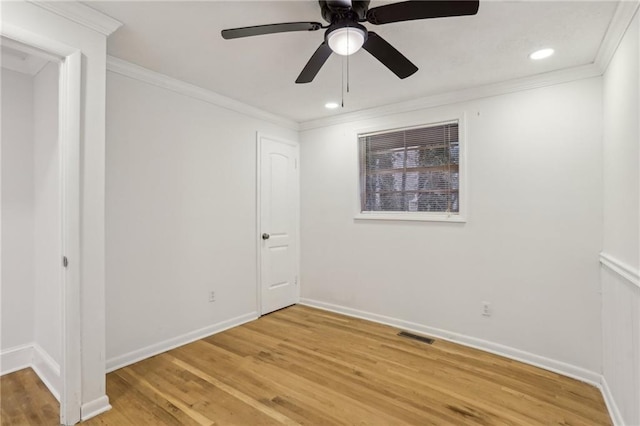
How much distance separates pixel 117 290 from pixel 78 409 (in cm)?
89

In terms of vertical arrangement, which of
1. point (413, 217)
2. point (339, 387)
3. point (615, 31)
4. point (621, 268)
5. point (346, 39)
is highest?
point (615, 31)

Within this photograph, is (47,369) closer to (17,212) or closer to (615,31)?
(17,212)

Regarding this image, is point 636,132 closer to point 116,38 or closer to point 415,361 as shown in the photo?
point 415,361

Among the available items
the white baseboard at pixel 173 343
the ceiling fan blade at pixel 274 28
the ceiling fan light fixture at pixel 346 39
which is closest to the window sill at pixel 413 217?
the white baseboard at pixel 173 343

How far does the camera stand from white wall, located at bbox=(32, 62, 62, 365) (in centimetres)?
218

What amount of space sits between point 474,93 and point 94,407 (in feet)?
13.1

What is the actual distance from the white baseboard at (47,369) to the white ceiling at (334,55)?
2.40 m

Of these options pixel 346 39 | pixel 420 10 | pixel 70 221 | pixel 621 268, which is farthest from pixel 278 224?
pixel 621 268

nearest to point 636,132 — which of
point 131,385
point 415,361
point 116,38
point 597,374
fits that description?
point 597,374

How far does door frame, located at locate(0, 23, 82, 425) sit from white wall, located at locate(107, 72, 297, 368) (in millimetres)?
647

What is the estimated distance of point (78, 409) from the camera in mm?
1928

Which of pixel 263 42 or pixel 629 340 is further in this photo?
pixel 263 42

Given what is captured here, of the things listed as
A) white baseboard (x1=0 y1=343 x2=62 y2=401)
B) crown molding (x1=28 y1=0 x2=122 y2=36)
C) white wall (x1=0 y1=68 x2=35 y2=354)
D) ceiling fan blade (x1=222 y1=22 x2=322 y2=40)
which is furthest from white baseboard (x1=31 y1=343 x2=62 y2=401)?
ceiling fan blade (x1=222 y1=22 x2=322 y2=40)

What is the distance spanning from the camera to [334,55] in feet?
8.09
